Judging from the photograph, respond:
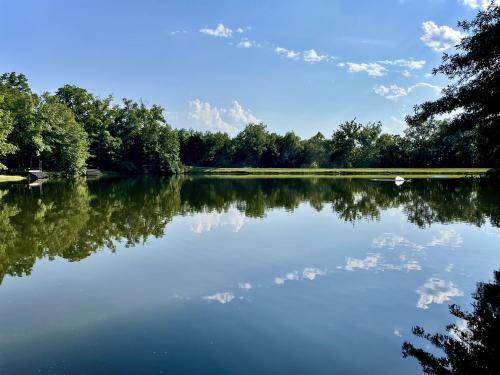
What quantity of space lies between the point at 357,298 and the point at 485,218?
15.8 m

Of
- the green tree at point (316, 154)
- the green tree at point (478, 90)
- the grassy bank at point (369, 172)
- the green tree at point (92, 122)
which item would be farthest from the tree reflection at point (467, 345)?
the green tree at point (316, 154)

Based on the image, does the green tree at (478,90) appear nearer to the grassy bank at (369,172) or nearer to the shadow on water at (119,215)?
the shadow on water at (119,215)

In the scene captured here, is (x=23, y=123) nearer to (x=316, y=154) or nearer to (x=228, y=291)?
(x=228, y=291)

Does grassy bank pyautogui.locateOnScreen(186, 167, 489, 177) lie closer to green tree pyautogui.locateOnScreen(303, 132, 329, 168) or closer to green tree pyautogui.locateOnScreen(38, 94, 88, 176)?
green tree pyautogui.locateOnScreen(303, 132, 329, 168)

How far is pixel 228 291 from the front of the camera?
388 inches

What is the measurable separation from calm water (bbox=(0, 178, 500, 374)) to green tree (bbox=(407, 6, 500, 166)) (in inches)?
160

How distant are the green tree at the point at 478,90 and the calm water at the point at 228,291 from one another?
406cm

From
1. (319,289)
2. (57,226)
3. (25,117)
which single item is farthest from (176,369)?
(25,117)

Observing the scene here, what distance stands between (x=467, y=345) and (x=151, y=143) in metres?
87.1

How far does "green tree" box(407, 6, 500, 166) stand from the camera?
12.1 meters

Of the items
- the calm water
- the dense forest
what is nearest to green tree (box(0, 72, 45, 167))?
the dense forest

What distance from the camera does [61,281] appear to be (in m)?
10.7

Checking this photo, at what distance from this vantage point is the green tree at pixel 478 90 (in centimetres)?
1213

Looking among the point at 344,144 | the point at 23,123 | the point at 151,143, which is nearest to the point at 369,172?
the point at 344,144
